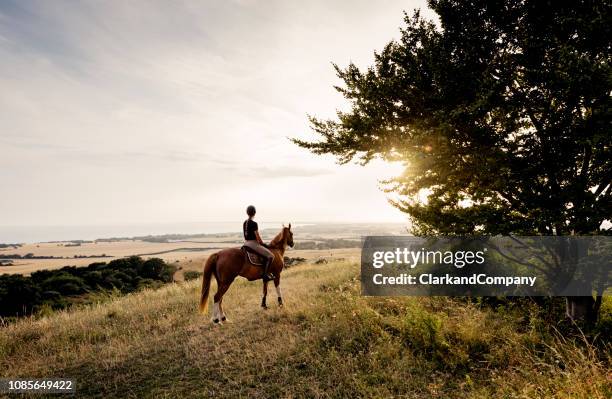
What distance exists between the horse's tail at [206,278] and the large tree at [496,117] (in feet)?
18.4

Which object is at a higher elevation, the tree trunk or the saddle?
the saddle

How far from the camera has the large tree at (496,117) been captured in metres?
6.04

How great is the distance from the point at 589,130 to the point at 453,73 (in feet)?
8.55

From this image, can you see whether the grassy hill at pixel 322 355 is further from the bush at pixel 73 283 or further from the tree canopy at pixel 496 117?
the bush at pixel 73 283

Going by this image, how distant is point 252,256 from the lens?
33.3 ft

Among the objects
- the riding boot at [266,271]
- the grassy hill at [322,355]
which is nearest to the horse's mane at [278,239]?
the riding boot at [266,271]

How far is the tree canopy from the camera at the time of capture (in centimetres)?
604

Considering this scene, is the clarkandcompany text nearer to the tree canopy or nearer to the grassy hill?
the grassy hill

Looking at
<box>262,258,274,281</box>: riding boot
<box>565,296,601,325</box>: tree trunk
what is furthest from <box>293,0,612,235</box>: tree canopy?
<box>262,258,274,281</box>: riding boot

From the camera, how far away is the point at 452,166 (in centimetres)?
732

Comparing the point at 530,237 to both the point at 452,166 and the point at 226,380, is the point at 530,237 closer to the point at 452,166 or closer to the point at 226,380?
the point at 452,166

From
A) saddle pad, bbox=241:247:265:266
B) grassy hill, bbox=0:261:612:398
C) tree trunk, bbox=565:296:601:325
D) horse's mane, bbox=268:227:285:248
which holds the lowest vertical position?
grassy hill, bbox=0:261:612:398

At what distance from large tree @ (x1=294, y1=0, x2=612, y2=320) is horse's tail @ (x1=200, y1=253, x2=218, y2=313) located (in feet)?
18.4

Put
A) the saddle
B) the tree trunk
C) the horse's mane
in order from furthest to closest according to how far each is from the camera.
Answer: the horse's mane → the saddle → the tree trunk
